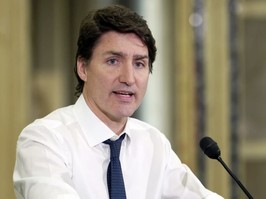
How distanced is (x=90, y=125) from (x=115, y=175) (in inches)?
5.6

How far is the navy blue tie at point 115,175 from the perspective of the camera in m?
1.53

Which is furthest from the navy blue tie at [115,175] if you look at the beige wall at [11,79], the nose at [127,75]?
the beige wall at [11,79]

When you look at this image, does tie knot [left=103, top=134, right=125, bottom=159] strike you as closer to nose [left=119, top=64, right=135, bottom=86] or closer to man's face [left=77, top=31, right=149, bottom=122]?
man's face [left=77, top=31, right=149, bottom=122]

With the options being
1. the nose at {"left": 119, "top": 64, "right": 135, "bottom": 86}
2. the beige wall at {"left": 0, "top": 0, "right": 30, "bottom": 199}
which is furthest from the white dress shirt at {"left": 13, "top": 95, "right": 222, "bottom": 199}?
the beige wall at {"left": 0, "top": 0, "right": 30, "bottom": 199}

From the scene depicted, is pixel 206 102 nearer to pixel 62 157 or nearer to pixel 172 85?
pixel 172 85

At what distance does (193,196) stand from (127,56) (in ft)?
1.37

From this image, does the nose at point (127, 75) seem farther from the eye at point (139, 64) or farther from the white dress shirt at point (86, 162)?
the white dress shirt at point (86, 162)

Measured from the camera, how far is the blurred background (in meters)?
3.04

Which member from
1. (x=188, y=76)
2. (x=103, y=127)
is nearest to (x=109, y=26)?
(x=103, y=127)

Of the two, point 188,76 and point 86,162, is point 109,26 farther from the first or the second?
point 188,76

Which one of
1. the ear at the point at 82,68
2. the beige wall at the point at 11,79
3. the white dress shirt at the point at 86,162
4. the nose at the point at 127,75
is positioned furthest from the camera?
the beige wall at the point at 11,79

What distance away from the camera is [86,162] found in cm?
156

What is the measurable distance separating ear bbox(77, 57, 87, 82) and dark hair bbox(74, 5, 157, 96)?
0.04 feet

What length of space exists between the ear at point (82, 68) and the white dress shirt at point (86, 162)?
0.05 m
